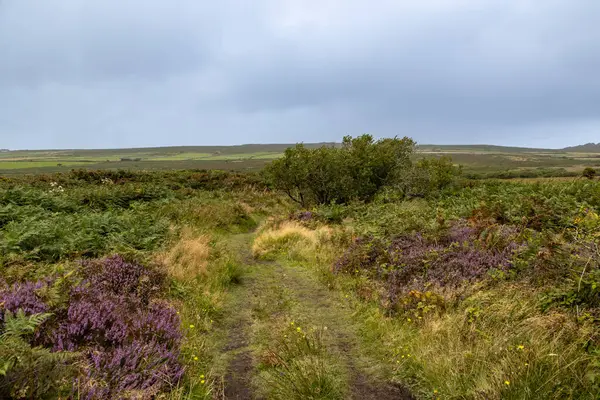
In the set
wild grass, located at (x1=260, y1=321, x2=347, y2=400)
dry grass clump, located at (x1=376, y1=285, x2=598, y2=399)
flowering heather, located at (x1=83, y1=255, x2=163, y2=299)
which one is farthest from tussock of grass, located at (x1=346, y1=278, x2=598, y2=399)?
flowering heather, located at (x1=83, y1=255, x2=163, y2=299)

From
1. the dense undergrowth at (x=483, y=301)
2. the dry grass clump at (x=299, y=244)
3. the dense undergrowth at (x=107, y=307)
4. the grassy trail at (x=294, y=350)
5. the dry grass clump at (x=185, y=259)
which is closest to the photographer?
the dense undergrowth at (x=107, y=307)

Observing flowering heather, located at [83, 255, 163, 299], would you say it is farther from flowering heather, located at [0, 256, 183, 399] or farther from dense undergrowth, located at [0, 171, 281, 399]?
flowering heather, located at [0, 256, 183, 399]

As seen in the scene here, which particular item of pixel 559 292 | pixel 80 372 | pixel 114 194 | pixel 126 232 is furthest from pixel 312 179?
pixel 80 372

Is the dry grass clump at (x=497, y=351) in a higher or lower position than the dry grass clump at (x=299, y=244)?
higher

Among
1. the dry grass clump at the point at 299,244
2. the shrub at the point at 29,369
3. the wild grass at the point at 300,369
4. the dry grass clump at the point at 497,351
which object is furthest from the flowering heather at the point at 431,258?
the shrub at the point at 29,369

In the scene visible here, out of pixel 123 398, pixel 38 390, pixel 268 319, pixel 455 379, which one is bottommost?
pixel 268 319

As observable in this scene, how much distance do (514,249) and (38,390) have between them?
7336 mm

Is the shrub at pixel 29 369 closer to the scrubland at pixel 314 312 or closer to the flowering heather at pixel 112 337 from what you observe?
the scrubland at pixel 314 312

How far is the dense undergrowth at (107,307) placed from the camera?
10.8 feet

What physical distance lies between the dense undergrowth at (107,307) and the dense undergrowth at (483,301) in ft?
8.83

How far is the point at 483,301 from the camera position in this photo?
5555 millimetres

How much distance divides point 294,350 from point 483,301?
2968mm

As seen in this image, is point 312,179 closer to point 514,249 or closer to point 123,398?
point 514,249

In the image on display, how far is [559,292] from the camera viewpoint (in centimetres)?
505
